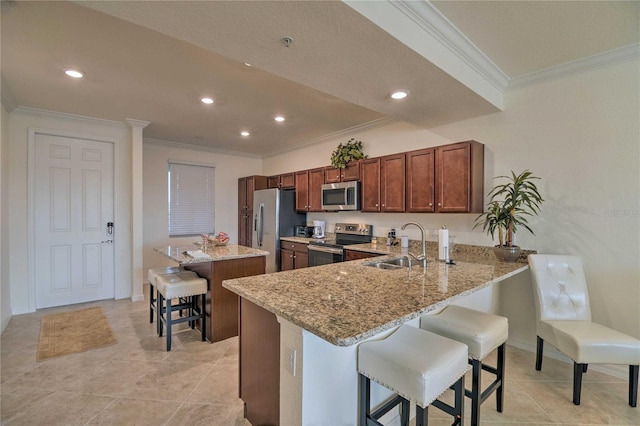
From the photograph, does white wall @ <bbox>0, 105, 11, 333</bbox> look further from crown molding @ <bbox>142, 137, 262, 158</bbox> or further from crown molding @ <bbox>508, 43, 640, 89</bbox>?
crown molding @ <bbox>508, 43, 640, 89</bbox>

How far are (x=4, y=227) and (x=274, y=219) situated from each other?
3349 millimetres

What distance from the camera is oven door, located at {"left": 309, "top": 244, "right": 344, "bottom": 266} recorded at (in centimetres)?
399

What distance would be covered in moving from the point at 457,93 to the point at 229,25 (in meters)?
1.94

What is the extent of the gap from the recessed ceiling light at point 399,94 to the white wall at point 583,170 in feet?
3.77

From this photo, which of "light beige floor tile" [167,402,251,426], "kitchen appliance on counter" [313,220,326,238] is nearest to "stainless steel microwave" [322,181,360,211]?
"kitchen appliance on counter" [313,220,326,238]

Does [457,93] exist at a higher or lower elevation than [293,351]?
higher

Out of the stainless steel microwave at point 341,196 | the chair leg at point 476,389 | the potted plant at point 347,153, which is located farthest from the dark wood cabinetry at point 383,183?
the chair leg at point 476,389

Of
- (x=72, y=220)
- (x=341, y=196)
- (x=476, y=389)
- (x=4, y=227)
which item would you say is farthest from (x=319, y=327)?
(x=72, y=220)

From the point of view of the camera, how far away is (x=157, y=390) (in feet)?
6.96

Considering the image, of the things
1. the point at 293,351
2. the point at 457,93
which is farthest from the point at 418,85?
the point at 293,351

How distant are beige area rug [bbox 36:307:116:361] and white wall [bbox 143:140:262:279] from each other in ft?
5.26

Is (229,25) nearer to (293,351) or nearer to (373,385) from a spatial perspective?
(293,351)

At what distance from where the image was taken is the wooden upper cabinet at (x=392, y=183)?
11.4ft

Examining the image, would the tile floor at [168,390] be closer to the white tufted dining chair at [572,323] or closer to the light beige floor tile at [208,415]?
the light beige floor tile at [208,415]
